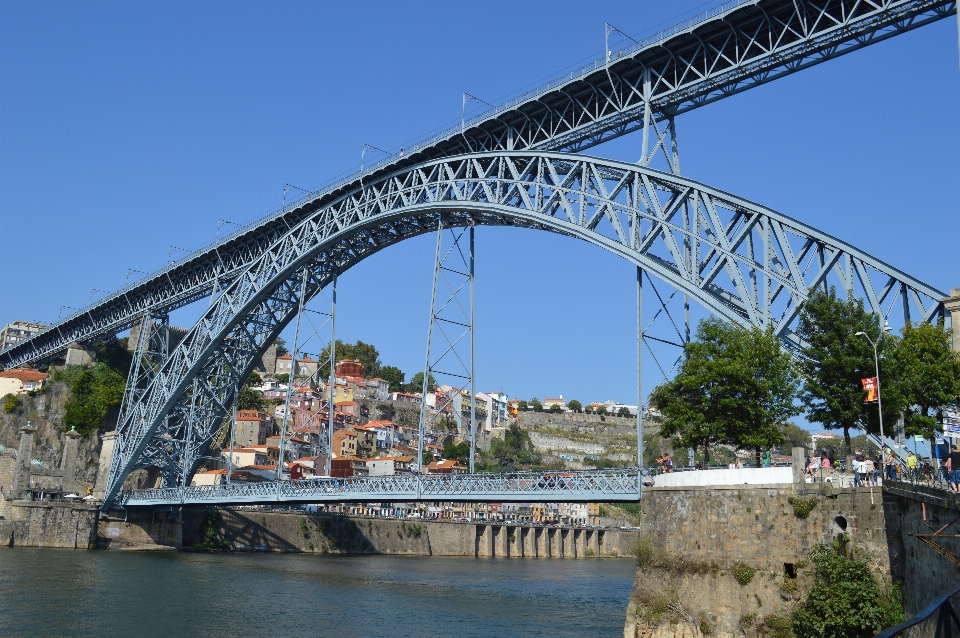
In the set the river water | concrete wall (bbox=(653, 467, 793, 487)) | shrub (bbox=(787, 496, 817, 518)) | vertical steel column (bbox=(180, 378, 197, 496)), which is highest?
vertical steel column (bbox=(180, 378, 197, 496))

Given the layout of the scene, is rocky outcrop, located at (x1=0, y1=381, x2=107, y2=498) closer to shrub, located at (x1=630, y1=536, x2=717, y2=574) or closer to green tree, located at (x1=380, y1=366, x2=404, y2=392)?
shrub, located at (x1=630, y1=536, x2=717, y2=574)

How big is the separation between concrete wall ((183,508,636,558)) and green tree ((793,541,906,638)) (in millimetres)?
49446

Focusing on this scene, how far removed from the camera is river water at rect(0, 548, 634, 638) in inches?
1116

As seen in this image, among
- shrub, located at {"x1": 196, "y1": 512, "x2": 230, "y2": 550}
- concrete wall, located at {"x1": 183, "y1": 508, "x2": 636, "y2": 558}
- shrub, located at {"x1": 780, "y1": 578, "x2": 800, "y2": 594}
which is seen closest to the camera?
shrub, located at {"x1": 780, "y1": 578, "x2": 800, "y2": 594}

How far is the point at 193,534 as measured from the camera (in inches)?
2431

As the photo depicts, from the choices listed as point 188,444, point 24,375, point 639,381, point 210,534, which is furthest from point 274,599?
point 24,375

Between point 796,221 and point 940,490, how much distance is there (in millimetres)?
13368

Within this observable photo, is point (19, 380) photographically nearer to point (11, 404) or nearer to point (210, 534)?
point (11, 404)

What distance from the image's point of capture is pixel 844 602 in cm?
1900

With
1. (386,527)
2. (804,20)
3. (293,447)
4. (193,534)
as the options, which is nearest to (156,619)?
(804,20)

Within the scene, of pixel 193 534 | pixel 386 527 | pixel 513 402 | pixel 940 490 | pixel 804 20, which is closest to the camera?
pixel 940 490

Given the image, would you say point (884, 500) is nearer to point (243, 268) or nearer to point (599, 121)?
point (599, 121)

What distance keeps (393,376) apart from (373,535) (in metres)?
81.6

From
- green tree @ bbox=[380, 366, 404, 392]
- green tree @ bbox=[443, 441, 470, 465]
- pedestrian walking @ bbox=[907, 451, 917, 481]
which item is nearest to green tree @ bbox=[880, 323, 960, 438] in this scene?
pedestrian walking @ bbox=[907, 451, 917, 481]
